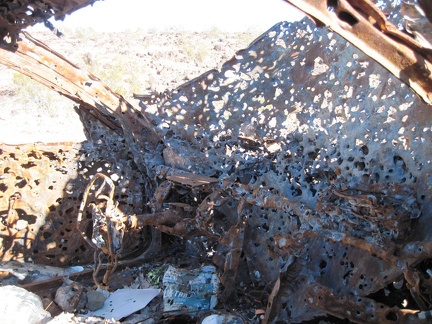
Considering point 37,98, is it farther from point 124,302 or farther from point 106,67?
point 124,302

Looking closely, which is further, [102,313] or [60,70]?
[60,70]

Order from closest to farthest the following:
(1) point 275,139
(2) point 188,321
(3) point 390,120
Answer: (3) point 390,120 < (2) point 188,321 < (1) point 275,139

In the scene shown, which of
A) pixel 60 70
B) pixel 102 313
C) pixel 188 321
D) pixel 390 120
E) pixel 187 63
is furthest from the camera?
pixel 187 63

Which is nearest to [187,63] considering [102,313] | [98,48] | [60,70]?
[98,48]

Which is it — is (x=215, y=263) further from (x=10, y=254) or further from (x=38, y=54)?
(x=38, y=54)

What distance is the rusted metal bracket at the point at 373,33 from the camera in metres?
2.05

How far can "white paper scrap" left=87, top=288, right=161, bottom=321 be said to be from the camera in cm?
415

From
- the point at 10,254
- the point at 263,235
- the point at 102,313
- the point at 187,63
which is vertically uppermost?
the point at 187,63

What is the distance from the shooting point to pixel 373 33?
208 centimetres

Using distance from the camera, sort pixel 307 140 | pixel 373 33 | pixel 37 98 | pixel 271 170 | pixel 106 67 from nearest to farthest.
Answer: pixel 373 33, pixel 307 140, pixel 271 170, pixel 37 98, pixel 106 67

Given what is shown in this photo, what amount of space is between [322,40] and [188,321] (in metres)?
2.84

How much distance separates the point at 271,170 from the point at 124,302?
1.88 m

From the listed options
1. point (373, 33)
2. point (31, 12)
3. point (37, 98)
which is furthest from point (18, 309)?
point (37, 98)

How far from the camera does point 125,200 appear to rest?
16.7 feet
